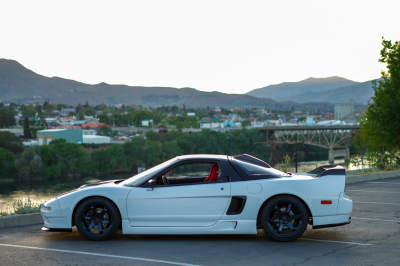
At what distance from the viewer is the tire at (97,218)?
614 cm

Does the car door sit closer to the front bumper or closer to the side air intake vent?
the side air intake vent

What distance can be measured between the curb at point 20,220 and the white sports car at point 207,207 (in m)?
1.62

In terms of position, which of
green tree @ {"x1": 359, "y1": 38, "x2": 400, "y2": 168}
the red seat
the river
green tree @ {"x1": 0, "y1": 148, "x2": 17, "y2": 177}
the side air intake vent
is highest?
green tree @ {"x1": 359, "y1": 38, "x2": 400, "y2": 168}

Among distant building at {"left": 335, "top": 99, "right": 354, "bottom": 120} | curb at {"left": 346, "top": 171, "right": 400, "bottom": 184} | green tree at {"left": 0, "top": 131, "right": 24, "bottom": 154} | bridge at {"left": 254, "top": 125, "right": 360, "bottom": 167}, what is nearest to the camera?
curb at {"left": 346, "top": 171, "right": 400, "bottom": 184}

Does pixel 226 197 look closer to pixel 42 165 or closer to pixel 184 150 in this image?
pixel 42 165

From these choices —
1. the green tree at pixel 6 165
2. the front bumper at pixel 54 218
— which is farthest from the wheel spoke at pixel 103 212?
the green tree at pixel 6 165

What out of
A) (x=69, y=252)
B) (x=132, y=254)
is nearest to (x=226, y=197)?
(x=132, y=254)

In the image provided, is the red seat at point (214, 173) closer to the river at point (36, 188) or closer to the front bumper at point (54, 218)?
the front bumper at point (54, 218)

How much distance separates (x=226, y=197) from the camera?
6133mm

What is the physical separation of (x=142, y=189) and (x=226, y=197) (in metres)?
1.20

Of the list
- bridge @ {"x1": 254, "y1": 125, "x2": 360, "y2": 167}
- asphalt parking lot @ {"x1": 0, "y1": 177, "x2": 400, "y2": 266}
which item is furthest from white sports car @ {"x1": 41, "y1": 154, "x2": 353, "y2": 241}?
bridge @ {"x1": 254, "y1": 125, "x2": 360, "y2": 167}

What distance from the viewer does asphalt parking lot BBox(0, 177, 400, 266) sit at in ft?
17.2

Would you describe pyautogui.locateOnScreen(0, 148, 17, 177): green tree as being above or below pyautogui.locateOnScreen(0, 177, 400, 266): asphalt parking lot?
below

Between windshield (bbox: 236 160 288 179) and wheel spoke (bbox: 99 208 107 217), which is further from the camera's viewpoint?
windshield (bbox: 236 160 288 179)
